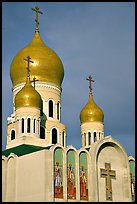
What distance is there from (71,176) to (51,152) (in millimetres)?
1531

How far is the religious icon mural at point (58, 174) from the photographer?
Result: 695 inches

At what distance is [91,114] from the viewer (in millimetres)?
24297

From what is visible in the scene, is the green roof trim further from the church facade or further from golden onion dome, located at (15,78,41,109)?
golden onion dome, located at (15,78,41,109)

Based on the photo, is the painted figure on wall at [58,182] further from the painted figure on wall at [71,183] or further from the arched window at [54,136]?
the arched window at [54,136]

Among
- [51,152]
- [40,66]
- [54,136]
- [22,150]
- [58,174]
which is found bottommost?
[58,174]

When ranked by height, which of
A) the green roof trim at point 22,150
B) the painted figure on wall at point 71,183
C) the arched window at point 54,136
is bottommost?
the painted figure on wall at point 71,183

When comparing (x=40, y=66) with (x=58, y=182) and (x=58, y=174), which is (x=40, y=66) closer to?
(x=58, y=174)

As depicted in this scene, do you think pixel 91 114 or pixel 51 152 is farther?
pixel 91 114

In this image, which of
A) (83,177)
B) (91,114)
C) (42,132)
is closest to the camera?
(83,177)

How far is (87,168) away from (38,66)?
25.1 ft

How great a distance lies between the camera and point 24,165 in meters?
19.1

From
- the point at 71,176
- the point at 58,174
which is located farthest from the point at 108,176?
the point at 58,174

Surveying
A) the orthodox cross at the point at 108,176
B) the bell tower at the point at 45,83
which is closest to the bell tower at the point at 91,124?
the bell tower at the point at 45,83

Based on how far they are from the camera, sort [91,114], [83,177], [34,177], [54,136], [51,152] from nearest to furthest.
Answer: [51,152]
[34,177]
[83,177]
[54,136]
[91,114]
